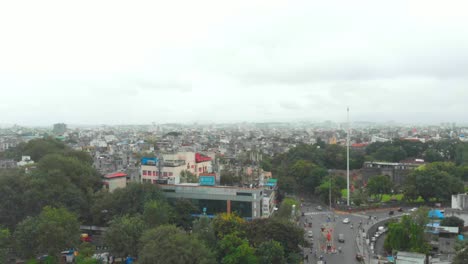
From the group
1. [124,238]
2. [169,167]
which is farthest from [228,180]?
[124,238]

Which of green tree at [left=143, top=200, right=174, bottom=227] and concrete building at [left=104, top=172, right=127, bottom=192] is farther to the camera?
concrete building at [left=104, top=172, right=127, bottom=192]

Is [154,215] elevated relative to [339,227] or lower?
elevated

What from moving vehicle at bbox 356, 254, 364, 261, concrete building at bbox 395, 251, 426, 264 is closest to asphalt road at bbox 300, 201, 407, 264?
moving vehicle at bbox 356, 254, 364, 261

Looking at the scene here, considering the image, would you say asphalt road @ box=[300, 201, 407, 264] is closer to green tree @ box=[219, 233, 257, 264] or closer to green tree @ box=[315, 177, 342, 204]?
green tree @ box=[315, 177, 342, 204]

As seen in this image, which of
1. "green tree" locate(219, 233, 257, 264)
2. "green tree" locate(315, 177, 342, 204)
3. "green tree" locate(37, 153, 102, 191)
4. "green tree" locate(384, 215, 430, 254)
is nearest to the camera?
"green tree" locate(219, 233, 257, 264)

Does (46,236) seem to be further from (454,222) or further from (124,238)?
(454,222)

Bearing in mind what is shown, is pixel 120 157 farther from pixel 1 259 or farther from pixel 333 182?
pixel 1 259
